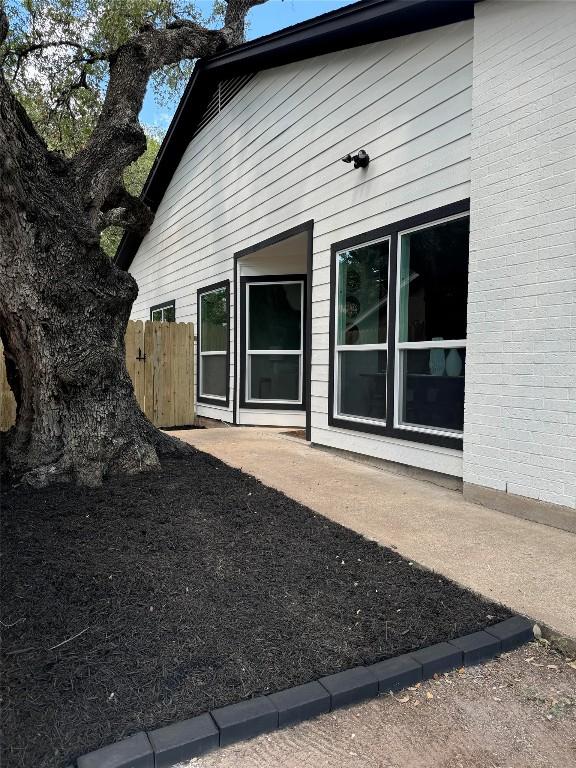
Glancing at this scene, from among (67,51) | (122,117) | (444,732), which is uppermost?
(67,51)

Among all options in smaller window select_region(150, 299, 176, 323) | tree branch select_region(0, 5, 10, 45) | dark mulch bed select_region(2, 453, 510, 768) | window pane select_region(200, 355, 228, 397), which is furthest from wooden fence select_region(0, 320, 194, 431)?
dark mulch bed select_region(2, 453, 510, 768)

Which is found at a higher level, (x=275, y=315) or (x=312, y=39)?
(x=312, y=39)

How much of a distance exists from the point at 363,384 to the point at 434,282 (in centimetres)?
136

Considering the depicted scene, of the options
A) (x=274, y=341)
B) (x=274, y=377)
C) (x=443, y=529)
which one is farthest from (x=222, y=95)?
(x=443, y=529)

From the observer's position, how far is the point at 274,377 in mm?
7945

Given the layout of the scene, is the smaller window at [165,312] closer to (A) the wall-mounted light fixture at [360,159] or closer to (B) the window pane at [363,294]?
(B) the window pane at [363,294]

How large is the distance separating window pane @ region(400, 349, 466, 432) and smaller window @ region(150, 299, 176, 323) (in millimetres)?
6761

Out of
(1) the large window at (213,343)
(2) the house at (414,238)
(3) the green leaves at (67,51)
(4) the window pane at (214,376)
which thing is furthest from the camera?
(4) the window pane at (214,376)

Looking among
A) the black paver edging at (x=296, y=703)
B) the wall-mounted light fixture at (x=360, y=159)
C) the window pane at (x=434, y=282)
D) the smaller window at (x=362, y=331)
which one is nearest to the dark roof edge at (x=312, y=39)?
the wall-mounted light fixture at (x=360, y=159)

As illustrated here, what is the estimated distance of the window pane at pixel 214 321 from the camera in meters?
8.56

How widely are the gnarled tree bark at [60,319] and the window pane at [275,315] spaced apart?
3542 millimetres

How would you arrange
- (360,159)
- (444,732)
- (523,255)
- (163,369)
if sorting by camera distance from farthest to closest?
(163,369)
(360,159)
(523,255)
(444,732)

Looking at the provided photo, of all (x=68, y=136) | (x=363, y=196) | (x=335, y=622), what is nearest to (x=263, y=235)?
(x=363, y=196)

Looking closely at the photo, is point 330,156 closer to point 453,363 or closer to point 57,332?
point 453,363
